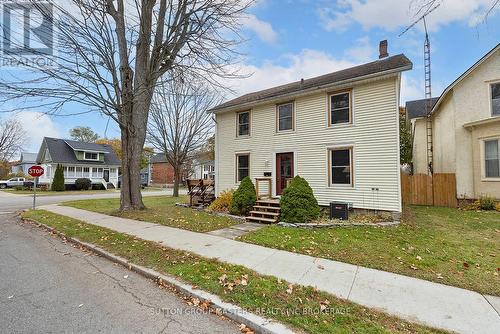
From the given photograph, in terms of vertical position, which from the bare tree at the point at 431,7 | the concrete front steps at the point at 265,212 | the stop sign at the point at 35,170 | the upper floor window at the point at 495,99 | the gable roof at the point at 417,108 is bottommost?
the concrete front steps at the point at 265,212

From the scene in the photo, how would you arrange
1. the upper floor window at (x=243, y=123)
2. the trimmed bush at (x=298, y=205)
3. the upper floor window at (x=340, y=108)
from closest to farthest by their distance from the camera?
the trimmed bush at (x=298, y=205)
the upper floor window at (x=340, y=108)
the upper floor window at (x=243, y=123)

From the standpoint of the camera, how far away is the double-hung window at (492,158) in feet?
38.5

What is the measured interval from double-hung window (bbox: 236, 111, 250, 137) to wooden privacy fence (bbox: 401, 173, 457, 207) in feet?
31.8

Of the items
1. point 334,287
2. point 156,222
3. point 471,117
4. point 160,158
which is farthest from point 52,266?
point 160,158

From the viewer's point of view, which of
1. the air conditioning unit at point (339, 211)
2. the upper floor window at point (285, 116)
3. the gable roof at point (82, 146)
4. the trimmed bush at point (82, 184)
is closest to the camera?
the air conditioning unit at point (339, 211)

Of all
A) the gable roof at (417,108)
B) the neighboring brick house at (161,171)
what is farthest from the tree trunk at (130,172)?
the neighboring brick house at (161,171)

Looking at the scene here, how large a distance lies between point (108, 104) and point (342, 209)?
935 cm

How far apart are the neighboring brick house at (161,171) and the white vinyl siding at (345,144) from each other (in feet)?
116

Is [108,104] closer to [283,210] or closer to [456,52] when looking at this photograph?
[283,210]

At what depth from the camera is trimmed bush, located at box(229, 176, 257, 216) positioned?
10.6 m

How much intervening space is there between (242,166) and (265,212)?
404 centimetres

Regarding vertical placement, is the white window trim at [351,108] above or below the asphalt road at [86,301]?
above

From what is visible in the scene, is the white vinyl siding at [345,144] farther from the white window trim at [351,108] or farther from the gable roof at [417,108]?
the gable roof at [417,108]

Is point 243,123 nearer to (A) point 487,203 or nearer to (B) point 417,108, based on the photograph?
(A) point 487,203
